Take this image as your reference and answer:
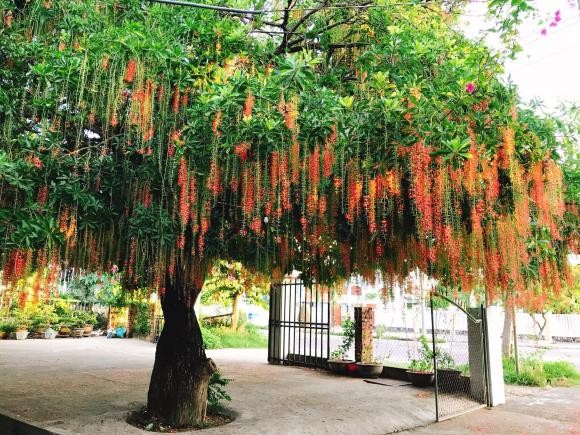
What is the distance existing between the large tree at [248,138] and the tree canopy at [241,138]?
0.02 meters

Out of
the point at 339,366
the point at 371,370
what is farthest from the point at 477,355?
the point at 339,366

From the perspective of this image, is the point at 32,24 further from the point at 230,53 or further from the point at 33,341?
the point at 33,341

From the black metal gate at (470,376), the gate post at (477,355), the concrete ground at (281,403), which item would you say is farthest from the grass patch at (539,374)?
the gate post at (477,355)

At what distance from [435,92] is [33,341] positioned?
684 inches

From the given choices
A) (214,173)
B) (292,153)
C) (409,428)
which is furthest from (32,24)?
(409,428)

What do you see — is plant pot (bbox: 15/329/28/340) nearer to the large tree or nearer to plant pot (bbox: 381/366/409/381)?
plant pot (bbox: 381/366/409/381)

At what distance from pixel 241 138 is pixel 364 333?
25.5 ft

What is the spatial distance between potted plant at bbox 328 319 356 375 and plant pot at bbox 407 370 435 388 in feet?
5.22

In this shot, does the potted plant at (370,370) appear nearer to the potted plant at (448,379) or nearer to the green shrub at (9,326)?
the potted plant at (448,379)

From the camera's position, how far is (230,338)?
16.9 metres

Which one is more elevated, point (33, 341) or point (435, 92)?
point (435, 92)

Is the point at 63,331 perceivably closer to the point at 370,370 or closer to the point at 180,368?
the point at 370,370

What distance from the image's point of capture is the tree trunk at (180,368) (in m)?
5.68

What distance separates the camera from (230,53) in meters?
4.07
